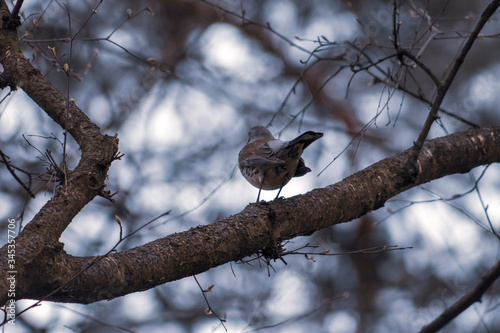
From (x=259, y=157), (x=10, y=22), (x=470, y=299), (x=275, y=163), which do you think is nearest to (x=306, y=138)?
(x=275, y=163)

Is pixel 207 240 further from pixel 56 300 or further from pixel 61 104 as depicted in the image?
pixel 61 104

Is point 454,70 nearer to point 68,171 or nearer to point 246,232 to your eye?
point 246,232

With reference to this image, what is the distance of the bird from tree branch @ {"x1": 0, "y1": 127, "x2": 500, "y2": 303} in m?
0.60

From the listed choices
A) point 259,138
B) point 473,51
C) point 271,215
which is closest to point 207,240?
point 271,215

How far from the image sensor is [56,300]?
5.81 feet

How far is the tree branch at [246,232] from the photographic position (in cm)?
178

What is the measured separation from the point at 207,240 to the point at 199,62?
5.64m

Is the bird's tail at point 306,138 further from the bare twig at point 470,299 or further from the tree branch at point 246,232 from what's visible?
the bare twig at point 470,299

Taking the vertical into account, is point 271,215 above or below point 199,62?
below

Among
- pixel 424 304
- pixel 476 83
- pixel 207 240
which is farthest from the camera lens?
pixel 476 83

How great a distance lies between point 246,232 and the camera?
227 centimetres

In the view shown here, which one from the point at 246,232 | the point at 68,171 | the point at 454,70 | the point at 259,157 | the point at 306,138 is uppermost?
the point at 259,157

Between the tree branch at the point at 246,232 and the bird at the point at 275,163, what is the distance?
1.97 ft

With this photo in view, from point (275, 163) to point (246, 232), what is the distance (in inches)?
43.9
